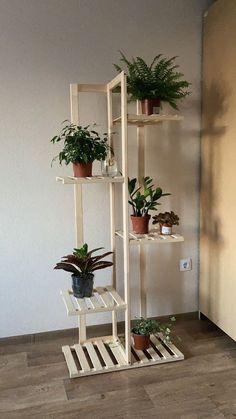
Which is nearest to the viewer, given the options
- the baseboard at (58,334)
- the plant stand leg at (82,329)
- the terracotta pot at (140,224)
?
the terracotta pot at (140,224)

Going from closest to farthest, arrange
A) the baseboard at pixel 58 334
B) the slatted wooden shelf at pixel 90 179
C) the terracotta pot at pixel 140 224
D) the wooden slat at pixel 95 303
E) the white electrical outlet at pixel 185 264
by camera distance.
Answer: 1. the slatted wooden shelf at pixel 90 179
2. the wooden slat at pixel 95 303
3. the terracotta pot at pixel 140 224
4. the baseboard at pixel 58 334
5. the white electrical outlet at pixel 185 264

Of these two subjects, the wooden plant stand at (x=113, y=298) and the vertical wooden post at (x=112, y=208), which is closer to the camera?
the wooden plant stand at (x=113, y=298)

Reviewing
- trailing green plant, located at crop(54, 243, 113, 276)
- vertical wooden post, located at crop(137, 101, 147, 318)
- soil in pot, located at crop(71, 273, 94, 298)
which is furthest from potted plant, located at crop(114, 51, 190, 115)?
soil in pot, located at crop(71, 273, 94, 298)

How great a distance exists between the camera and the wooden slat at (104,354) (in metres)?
2.06

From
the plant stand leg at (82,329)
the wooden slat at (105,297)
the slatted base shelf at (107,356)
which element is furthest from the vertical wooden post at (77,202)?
the wooden slat at (105,297)

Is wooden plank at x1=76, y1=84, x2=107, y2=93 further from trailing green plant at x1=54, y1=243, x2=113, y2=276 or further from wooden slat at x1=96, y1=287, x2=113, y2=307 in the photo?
wooden slat at x1=96, y1=287, x2=113, y2=307

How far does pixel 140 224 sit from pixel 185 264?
0.68m

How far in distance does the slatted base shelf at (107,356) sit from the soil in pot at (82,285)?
393 millimetres

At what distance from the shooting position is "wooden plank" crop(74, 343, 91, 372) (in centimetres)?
202

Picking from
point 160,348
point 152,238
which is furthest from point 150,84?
point 160,348

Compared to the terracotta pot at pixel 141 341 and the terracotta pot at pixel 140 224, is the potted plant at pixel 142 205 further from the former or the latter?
the terracotta pot at pixel 141 341

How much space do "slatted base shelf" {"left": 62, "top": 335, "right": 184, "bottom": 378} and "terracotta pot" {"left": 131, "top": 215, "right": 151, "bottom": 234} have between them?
0.73 m

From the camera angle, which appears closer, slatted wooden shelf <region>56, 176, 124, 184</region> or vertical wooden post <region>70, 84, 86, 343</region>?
slatted wooden shelf <region>56, 176, 124, 184</region>

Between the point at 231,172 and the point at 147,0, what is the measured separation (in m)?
1.22
